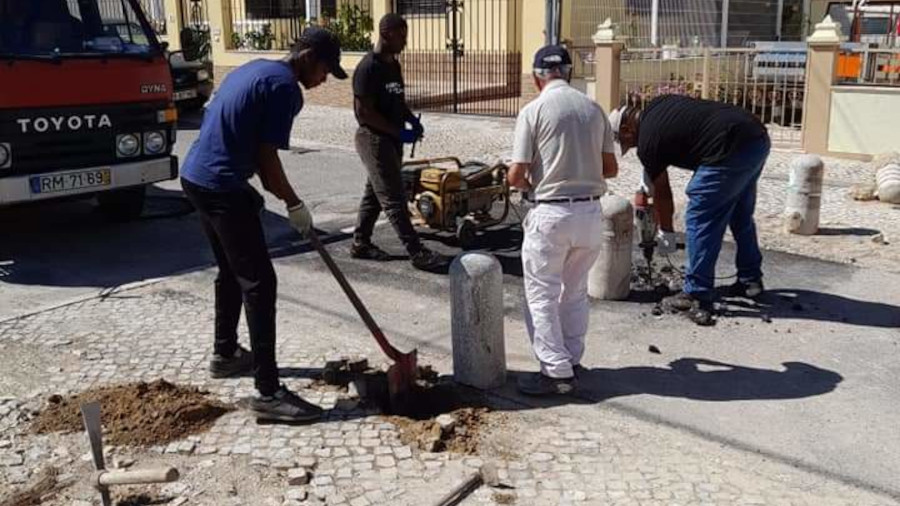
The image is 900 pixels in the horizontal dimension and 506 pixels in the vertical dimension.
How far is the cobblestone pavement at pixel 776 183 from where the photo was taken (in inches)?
309

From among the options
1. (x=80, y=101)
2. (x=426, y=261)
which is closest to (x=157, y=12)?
(x=80, y=101)

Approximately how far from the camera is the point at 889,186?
30.6 feet

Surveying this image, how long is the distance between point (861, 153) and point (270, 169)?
9.79 m

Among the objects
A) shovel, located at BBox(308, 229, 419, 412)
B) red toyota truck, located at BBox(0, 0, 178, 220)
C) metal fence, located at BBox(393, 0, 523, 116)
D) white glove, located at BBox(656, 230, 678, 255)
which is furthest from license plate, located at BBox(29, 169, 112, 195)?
metal fence, located at BBox(393, 0, 523, 116)

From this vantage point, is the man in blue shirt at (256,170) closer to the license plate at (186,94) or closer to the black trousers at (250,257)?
the black trousers at (250,257)

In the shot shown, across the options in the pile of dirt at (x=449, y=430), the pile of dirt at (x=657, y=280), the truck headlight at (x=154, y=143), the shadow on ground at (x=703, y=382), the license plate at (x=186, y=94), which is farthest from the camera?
the license plate at (x=186, y=94)

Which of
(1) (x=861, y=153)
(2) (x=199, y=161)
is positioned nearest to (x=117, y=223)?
(2) (x=199, y=161)

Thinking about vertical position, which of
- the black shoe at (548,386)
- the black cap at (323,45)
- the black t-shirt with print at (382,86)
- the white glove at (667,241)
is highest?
the black cap at (323,45)

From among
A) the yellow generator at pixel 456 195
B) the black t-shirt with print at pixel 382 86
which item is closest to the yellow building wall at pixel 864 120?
the yellow generator at pixel 456 195

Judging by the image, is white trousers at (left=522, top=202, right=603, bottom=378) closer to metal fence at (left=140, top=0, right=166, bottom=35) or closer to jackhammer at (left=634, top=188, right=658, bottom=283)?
jackhammer at (left=634, top=188, right=658, bottom=283)

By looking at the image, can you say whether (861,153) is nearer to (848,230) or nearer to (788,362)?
(848,230)

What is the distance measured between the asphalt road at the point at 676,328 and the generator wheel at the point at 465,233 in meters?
0.13

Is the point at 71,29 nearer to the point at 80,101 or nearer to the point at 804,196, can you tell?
the point at 80,101

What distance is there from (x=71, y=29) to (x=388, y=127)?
3046 millimetres
